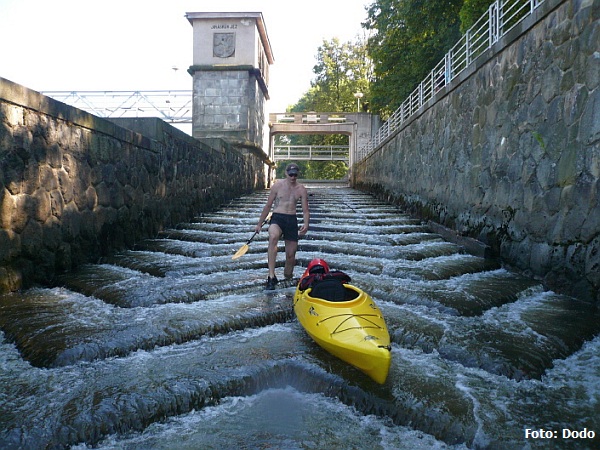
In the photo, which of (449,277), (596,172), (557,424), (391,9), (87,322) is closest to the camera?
(557,424)

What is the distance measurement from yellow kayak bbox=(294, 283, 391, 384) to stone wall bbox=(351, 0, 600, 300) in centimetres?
305

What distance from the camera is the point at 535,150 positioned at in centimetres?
643

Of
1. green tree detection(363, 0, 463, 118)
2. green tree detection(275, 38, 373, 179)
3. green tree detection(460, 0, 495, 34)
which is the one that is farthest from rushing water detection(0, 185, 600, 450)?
green tree detection(275, 38, 373, 179)

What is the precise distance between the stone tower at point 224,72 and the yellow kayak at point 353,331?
18122mm

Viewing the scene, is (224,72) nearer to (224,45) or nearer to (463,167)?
(224,45)

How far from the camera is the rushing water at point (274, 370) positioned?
2.67m

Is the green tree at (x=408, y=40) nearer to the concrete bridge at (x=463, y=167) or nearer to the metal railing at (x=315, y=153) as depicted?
the concrete bridge at (x=463, y=167)

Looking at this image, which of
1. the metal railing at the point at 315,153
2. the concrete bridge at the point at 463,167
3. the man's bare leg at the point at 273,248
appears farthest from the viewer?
the metal railing at the point at 315,153

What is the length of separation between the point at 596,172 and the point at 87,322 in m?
5.74

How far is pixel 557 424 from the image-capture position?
8.86 feet

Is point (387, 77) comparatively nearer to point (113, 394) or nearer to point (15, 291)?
point (15, 291)

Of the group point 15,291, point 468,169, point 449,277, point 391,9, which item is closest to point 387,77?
point 391,9

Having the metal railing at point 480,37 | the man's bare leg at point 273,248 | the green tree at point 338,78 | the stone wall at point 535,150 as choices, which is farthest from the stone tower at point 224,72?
the green tree at point 338,78

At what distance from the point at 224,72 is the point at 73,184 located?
1616 cm
